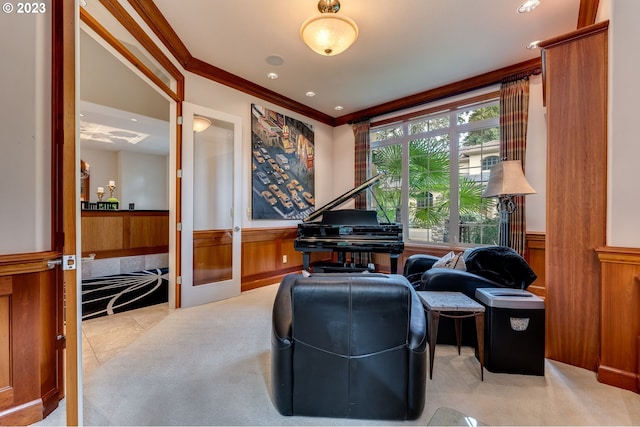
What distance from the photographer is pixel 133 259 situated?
17.2ft

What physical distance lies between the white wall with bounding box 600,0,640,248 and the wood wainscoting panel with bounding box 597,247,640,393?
0.38ft

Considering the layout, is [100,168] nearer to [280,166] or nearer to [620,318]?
[280,166]

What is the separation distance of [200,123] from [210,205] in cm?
106

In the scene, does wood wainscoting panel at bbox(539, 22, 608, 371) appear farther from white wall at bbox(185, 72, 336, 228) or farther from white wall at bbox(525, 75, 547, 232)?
white wall at bbox(185, 72, 336, 228)

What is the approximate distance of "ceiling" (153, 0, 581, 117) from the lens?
8.19 ft

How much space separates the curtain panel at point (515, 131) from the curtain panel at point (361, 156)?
204 cm

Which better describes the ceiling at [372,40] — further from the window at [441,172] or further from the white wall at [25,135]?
the white wall at [25,135]

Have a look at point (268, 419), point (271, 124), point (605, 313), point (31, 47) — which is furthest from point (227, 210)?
point (605, 313)

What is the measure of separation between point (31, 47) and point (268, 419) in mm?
2384

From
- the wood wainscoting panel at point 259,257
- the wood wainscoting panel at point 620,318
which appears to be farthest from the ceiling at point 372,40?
the wood wainscoting panel at point 259,257

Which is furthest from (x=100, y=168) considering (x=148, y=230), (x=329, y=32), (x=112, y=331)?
(x=329, y=32)

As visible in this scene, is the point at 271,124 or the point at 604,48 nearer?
the point at 604,48

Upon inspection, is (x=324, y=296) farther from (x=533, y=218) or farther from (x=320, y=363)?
(x=533, y=218)

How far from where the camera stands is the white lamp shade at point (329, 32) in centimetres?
230
